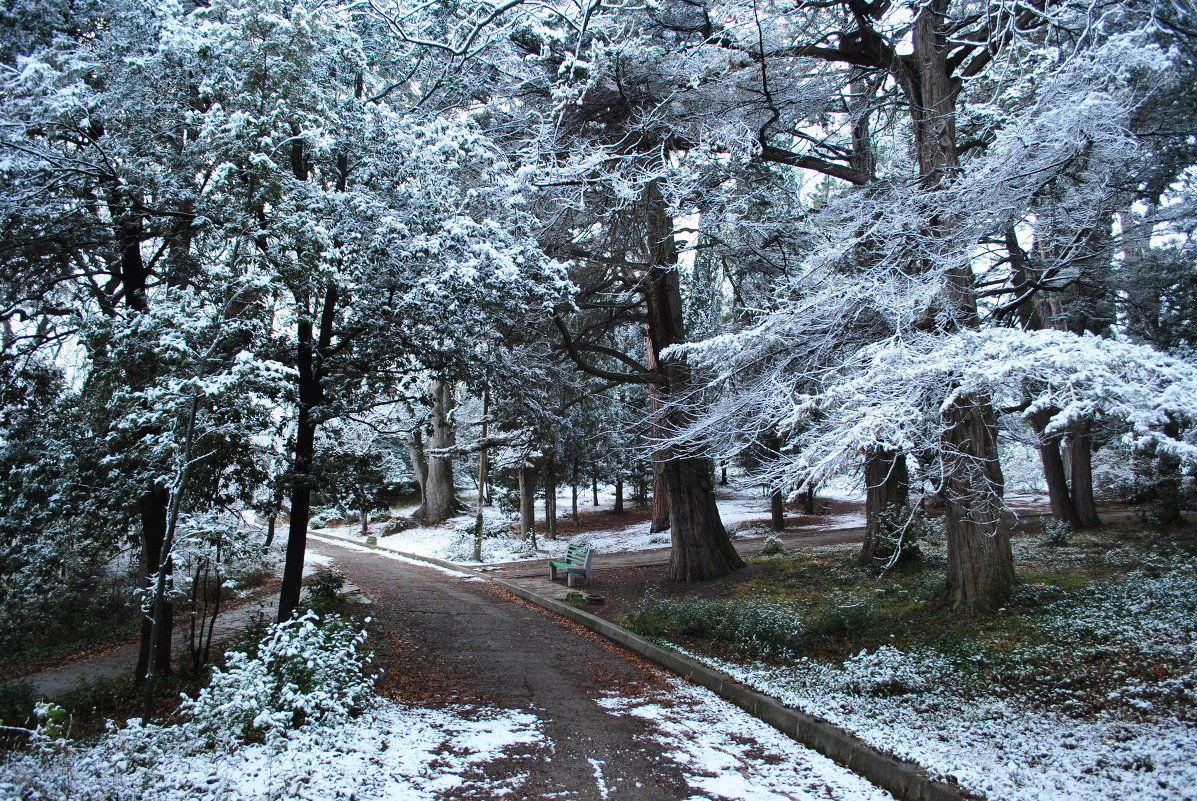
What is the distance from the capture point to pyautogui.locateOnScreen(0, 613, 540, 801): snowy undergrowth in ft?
11.5

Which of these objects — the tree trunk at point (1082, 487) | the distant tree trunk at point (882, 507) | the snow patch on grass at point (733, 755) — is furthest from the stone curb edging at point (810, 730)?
the tree trunk at point (1082, 487)

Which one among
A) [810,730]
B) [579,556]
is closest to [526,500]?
[579,556]

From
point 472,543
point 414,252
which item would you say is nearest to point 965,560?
point 414,252

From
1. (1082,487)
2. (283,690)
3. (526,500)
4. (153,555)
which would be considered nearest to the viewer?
(283,690)

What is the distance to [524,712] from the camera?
5961mm

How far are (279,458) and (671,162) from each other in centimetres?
633

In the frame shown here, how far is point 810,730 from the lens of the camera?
5.34m

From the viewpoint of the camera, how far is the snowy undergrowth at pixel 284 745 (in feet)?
11.5

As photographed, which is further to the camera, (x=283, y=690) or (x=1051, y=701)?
(x=1051, y=701)

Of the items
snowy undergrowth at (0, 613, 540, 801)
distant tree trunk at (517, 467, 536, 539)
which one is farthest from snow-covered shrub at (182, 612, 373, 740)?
distant tree trunk at (517, 467, 536, 539)

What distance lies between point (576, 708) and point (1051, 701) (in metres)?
3.92

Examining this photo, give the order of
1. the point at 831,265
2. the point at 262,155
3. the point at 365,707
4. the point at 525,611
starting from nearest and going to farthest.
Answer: the point at 262,155
the point at 365,707
the point at 831,265
the point at 525,611

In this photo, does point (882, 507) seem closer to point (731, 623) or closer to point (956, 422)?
point (731, 623)

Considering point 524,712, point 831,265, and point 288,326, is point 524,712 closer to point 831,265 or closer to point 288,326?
point 288,326
